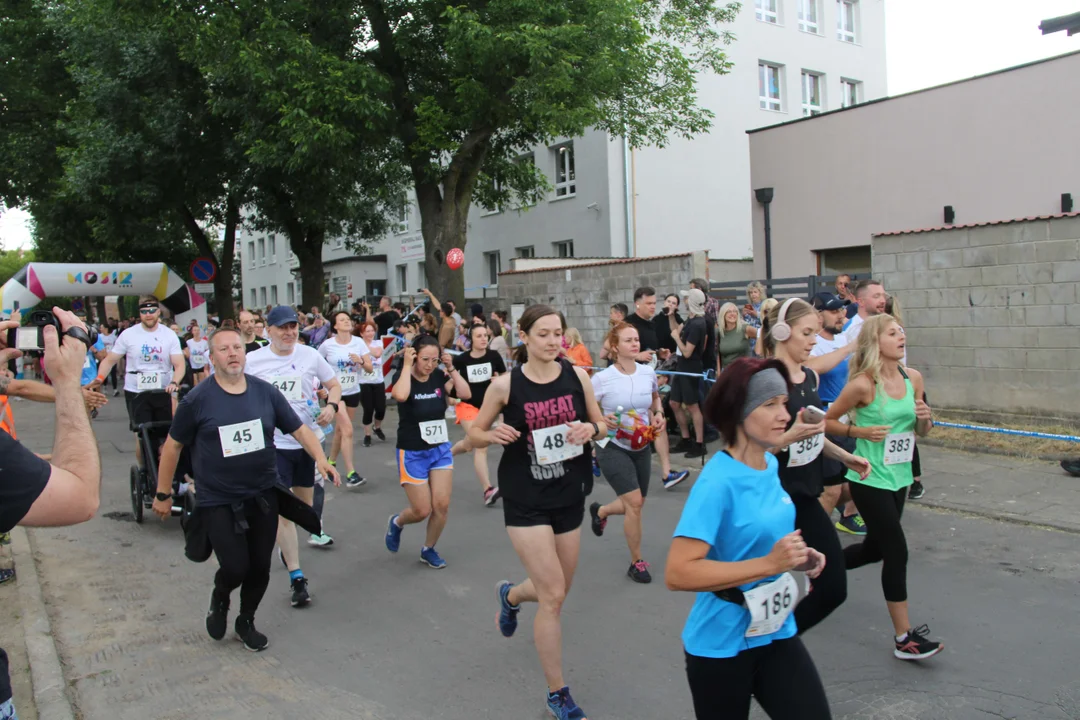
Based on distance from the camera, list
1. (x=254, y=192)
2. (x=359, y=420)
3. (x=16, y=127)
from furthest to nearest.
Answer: (x=16, y=127)
(x=254, y=192)
(x=359, y=420)

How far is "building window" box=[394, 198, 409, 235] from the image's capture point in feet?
112

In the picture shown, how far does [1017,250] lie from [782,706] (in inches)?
371

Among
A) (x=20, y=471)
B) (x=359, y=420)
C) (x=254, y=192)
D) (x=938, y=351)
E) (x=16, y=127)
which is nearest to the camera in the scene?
(x=20, y=471)

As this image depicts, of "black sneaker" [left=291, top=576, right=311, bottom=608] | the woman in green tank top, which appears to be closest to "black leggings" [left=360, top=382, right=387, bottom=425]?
"black sneaker" [left=291, top=576, right=311, bottom=608]

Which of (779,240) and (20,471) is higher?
(779,240)

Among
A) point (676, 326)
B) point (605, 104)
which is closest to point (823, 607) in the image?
point (676, 326)

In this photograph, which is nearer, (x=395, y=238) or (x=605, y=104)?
(x=605, y=104)

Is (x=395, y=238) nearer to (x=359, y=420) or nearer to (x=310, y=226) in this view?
(x=310, y=226)

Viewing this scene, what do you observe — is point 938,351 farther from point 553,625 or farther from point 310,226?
point 310,226

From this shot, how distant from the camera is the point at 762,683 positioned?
2.73 m

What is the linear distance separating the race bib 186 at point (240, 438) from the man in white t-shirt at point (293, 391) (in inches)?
35.4

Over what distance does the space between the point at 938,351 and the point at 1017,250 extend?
1.60 metres

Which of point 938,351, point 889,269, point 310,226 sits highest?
point 310,226

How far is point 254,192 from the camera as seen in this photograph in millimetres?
25562
